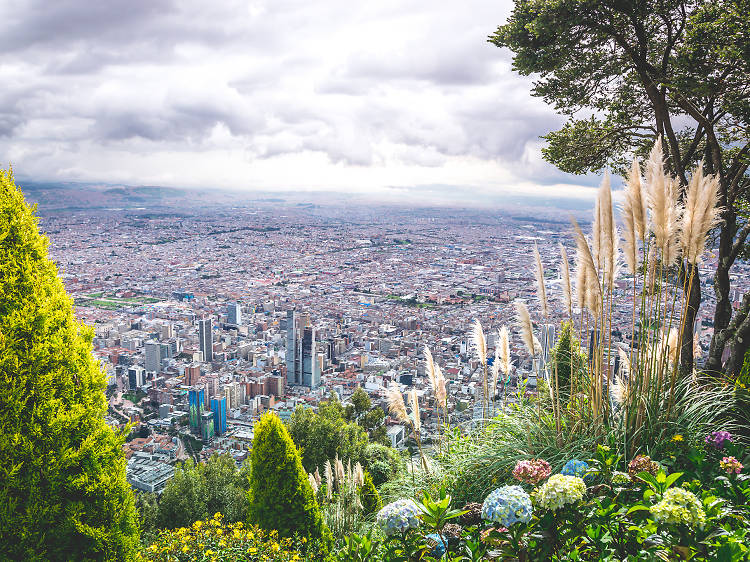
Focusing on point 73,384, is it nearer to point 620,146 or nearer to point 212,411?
point 620,146

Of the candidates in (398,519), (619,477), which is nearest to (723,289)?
(619,477)

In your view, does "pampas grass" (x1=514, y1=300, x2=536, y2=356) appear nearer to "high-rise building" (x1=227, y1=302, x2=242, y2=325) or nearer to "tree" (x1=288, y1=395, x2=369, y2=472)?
"tree" (x1=288, y1=395, x2=369, y2=472)

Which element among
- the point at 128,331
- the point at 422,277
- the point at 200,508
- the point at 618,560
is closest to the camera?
the point at 618,560

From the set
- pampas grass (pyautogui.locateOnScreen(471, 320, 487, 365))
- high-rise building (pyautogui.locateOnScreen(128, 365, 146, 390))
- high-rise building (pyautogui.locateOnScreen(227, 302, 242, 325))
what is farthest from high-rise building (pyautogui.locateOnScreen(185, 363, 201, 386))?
pampas grass (pyautogui.locateOnScreen(471, 320, 487, 365))

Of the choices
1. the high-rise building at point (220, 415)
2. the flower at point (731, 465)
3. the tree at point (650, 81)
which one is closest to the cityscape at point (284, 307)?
the high-rise building at point (220, 415)

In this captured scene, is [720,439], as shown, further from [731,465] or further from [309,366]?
[309,366]

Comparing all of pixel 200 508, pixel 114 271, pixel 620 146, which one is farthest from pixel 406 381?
pixel 114 271
